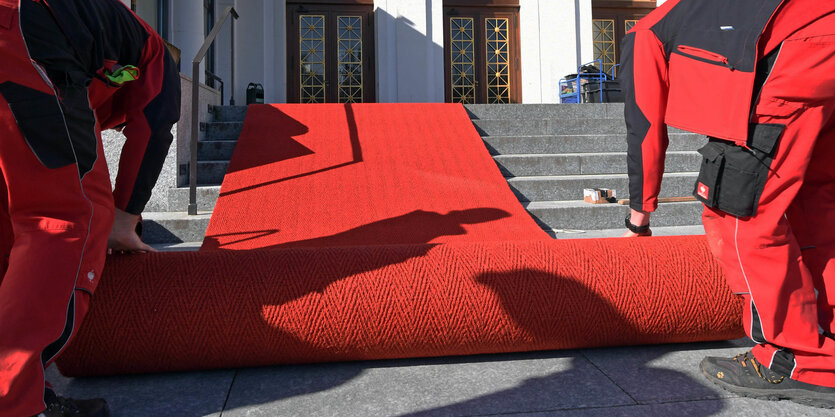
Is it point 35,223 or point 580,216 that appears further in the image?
point 580,216

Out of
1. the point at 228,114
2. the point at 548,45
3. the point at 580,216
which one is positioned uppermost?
the point at 548,45

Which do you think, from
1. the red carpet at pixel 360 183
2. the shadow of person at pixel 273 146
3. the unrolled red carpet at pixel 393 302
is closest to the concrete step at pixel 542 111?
the red carpet at pixel 360 183

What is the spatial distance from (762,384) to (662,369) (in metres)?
0.24

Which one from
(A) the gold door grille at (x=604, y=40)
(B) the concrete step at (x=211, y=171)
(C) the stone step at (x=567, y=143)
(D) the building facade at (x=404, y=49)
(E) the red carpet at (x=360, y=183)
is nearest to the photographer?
(E) the red carpet at (x=360, y=183)

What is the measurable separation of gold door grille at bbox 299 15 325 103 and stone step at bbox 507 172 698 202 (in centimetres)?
A: 559

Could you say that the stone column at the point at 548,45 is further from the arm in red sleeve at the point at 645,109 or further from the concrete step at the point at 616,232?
the arm in red sleeve at the point at 645,109

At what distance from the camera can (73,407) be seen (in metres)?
1.20

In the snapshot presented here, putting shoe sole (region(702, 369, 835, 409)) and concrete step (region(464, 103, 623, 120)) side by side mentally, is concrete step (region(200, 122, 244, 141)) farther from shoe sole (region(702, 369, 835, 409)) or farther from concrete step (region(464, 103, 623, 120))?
shoe sole (region(702, 369, 835, 409))

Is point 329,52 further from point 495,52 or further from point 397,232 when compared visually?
point 397,232

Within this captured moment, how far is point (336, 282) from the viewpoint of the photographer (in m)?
1.52

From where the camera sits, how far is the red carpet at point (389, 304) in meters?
1.48

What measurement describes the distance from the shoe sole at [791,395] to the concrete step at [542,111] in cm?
467

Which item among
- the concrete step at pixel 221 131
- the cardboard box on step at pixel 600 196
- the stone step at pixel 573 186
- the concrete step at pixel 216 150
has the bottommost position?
the cardboard box on step at pixel 600 196

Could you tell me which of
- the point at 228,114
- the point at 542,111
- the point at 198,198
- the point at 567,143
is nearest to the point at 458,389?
the point at 198,198
